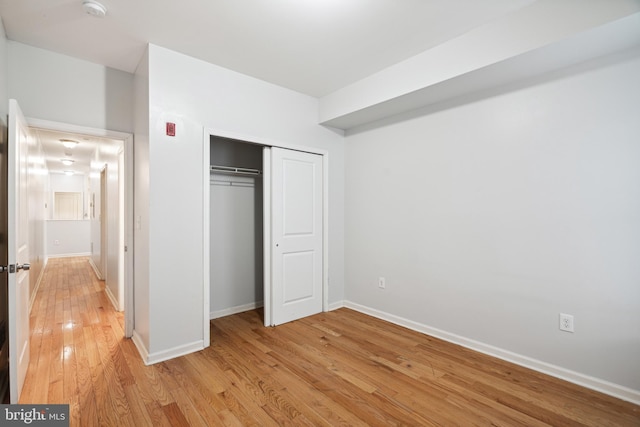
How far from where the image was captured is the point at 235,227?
150 inches

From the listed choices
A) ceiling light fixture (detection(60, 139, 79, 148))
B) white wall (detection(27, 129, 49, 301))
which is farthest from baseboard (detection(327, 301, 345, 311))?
ceiling light fixture (detection(60, 139, 79, 148))

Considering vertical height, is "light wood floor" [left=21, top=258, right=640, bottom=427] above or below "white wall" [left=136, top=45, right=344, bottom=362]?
below

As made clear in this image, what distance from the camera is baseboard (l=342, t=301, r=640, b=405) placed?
80.9 inches

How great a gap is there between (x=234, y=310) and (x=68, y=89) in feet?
9.13

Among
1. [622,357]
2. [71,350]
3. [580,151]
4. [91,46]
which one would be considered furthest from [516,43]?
[71,350]

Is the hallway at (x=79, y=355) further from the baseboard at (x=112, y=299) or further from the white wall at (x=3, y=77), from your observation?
the white wall at (x=3, y=77)

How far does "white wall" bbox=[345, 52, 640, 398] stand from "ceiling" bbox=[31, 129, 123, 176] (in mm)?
3491

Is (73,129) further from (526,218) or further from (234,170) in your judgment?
(526,218)

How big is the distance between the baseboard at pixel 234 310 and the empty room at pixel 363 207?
0.07 m

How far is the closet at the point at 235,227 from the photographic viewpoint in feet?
11.9

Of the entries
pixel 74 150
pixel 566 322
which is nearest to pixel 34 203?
pixel 74 150

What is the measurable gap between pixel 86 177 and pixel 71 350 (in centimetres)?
869

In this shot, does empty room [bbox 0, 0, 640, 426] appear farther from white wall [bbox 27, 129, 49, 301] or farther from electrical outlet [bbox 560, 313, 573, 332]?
white wall [bbox 27, 129, 49, 301]

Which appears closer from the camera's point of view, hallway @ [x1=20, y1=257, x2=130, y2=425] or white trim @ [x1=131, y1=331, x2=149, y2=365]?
hallway @ [x1=20, y1=257, x2=130, y2=425]
